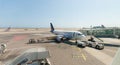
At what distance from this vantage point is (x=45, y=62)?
11.2 m

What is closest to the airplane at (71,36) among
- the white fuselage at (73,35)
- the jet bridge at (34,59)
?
the white fuselage at (73,35)

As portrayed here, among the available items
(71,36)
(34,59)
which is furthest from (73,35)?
(34,59)

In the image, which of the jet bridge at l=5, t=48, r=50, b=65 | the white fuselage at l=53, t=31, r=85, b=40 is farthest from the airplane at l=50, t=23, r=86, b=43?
the jet bridge at l=5, t=48, r=50, b=65

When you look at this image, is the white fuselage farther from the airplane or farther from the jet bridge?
the jet bridge

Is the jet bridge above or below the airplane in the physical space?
above

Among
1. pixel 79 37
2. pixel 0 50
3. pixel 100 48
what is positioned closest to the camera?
pixel 0 50

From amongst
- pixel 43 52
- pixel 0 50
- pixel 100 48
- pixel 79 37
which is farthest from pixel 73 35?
pixel 43 52

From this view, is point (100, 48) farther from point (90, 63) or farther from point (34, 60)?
point (34, 60)

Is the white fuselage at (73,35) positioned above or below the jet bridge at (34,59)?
below

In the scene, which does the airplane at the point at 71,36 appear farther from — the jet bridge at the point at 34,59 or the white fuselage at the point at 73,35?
the jet bridge at the point at 34,59

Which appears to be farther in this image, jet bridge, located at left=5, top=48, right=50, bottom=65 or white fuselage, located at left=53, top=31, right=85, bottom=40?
white fuselage, located at left=53, top=31, right=85, bottom=40

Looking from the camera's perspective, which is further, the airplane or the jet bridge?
the airplane

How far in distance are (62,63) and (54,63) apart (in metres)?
1.26

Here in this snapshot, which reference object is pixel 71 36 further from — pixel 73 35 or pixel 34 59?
pixel 34 59
